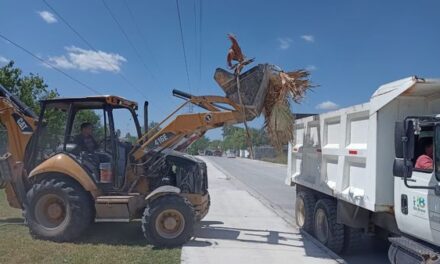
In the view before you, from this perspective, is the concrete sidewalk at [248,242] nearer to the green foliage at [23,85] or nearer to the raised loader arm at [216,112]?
the raised loader arm at [216,112]

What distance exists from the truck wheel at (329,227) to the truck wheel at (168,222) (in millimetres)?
2476

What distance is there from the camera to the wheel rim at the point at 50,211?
9266 millimetres

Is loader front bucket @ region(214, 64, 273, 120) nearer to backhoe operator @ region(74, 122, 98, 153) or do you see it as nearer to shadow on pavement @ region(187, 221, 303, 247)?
shadow on pavement @ region(187, 221, 303, 247)

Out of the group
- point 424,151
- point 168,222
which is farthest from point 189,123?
point 424,151

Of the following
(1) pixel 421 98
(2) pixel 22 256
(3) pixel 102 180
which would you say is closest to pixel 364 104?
(1) pixel 421 98

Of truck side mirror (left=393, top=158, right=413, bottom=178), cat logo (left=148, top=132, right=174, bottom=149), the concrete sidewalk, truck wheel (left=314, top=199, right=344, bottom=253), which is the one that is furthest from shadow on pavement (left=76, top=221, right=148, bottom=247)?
truck side mirror (left=393, top=158, right=413, bottom=178)

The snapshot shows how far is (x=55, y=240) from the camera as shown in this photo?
9008 mm

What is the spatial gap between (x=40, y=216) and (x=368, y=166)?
614 cm

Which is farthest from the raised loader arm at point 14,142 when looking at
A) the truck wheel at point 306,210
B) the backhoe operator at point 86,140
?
the truck wheel at point 306,210

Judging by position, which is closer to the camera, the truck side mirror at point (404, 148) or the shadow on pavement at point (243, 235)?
the truck side mirror at point (404, 148)

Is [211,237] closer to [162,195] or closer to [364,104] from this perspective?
[162,195]

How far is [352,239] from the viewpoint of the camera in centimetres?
863

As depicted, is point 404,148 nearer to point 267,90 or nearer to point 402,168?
point 402,168

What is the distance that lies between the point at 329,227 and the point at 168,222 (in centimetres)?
293
